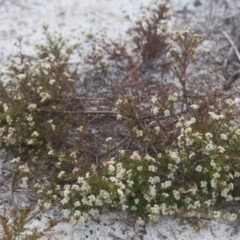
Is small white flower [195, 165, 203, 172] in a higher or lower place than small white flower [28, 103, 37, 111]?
lower

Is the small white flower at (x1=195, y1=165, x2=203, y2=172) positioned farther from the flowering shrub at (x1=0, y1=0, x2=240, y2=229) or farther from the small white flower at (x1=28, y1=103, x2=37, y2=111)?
the small white flower at (x1=28, y1=103, x2=37, y2=111)

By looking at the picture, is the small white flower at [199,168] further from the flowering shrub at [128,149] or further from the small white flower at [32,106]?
the small white flower at [32,106]

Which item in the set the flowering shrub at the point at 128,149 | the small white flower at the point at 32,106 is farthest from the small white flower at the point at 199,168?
the small white flower at the point at 32,106

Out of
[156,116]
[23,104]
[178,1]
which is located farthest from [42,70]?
[178,1]

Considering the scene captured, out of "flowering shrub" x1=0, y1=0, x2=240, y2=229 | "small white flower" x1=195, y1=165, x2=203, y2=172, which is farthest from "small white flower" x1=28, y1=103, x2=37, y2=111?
"small white flower" x1=195, y1=165, x2=203, y2=172

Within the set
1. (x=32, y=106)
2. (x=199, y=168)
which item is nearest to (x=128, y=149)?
(x=199, y=168)

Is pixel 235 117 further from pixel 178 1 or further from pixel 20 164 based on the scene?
pixel 178 1

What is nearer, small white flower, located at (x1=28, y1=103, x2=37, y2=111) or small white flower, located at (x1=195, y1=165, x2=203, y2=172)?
small white flower, located at (x1=195, y1=165, x2=203, y2=172)

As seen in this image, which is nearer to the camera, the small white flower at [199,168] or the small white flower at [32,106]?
the small white flower at [199,168]
